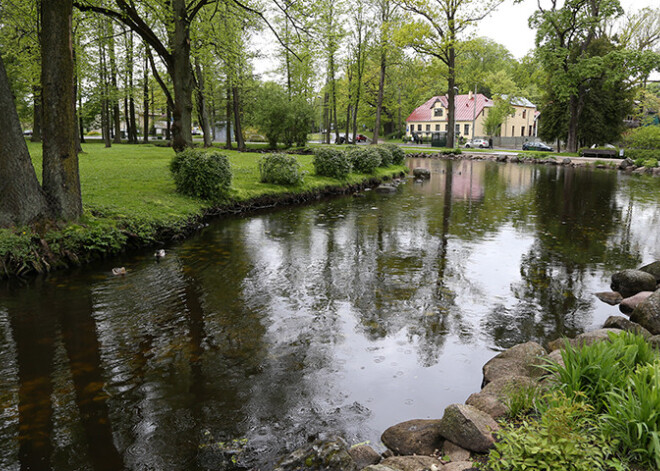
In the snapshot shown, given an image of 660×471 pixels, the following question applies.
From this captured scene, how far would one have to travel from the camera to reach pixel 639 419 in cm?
316

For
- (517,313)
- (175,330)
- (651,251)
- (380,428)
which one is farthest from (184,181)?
(651,251)

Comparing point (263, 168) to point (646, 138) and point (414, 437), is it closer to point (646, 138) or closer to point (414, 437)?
point (414, 437)

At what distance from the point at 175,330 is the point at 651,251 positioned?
36.0 feet

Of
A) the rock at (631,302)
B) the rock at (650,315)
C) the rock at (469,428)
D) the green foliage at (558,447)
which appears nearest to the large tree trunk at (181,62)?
the rock at (631,302)

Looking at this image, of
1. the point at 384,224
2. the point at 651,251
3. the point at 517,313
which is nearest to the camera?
the point at 517,313

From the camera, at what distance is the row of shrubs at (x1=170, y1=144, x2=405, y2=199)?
580 inches

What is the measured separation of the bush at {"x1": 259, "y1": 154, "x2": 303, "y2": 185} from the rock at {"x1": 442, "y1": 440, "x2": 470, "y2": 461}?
15098mm

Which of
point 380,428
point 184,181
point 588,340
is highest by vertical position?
point 184,181

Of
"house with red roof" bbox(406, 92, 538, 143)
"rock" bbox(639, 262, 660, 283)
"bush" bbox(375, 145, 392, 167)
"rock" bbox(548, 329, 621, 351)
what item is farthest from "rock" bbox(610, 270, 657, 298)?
"house with red roof" bbox(406, 92, 538, 143)

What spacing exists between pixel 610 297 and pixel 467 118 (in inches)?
2618

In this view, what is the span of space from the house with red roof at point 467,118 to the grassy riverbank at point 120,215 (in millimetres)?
55171

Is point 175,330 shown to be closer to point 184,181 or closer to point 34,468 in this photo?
point 34,468

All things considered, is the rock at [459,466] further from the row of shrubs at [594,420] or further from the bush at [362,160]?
the bush at [362,160]

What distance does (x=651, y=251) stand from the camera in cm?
1133
